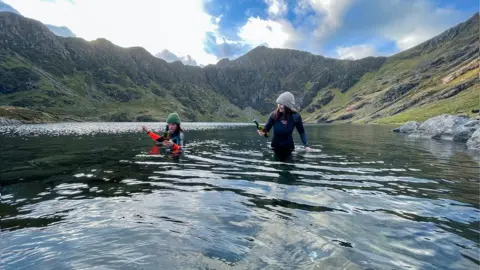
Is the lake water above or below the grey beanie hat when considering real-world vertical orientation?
below

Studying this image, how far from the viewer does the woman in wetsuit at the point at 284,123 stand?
53.7 feet

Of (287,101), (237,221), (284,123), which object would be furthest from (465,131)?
(237,221)

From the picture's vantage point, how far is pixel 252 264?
5059mm

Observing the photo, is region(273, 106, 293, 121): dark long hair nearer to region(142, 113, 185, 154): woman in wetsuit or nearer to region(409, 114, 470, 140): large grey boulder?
region(142, 113, 185, 154): woman in wetsuit

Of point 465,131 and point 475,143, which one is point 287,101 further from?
point 465,131

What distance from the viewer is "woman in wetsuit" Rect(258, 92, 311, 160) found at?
1636 centimetres

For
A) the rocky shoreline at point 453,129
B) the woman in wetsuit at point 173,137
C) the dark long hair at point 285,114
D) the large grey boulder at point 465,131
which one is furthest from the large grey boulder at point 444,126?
the woman in wetsuit at point 173,137

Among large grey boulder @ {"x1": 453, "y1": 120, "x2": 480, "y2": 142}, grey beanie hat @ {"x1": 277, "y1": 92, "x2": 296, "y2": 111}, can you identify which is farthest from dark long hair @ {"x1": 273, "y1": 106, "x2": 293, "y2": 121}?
large grey boulder @ {"x1": 453, "y1": 120, "x2": 480, "y2": 142}

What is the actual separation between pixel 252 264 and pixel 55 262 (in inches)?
142

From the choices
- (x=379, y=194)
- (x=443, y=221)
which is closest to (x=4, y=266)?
(x=443, y=221)

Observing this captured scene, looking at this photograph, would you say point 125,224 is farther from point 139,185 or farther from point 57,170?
point 57,170

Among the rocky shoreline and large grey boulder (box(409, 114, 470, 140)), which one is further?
large grey boulder (box(409, 114, 470, 140))

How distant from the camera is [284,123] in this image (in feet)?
55.5

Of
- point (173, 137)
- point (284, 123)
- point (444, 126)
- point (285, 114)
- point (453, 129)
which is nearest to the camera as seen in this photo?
point (285, 114)
